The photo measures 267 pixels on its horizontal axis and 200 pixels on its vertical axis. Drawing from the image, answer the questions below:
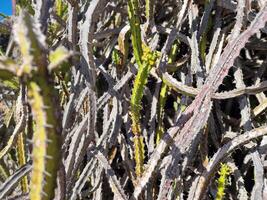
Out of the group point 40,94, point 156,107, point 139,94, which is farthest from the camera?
point 156,107

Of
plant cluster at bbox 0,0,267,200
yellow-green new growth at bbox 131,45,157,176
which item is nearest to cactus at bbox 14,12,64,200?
plant cluster at bbox 0,0,267,200

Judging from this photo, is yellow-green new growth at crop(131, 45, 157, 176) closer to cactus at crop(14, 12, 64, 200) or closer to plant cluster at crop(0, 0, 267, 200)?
plant cluster at crop(0, 0, 267, 200)

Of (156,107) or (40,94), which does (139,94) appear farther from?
(40,94)

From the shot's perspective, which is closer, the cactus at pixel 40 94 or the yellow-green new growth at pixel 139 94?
the cactus at pixel 40 94

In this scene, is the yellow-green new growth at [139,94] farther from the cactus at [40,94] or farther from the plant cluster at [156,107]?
the cactus at [40,94]

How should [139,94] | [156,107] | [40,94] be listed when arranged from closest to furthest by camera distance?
[40,94] < [139,94] < [156,107]

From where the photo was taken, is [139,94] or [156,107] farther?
[156,107]

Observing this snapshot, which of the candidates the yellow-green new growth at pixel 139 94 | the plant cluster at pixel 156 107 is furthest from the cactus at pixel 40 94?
the yellow-green new growth at pixel 139 94

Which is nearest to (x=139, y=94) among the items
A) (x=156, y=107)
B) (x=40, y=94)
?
(x=156, y=107)
